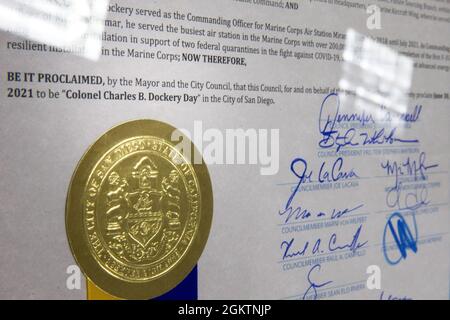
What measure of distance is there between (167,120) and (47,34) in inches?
9.1
